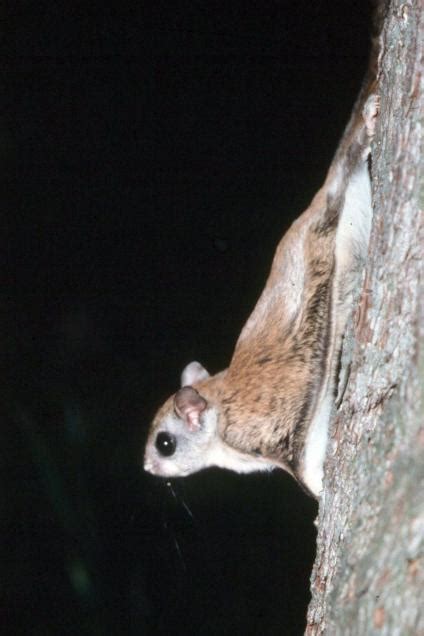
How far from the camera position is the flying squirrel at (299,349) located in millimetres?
A: 2045

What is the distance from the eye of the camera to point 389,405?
118 centimetres

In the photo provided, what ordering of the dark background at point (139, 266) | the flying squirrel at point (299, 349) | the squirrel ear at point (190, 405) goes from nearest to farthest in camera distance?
the flying squirrel at point (299, 349), the squirrel ear at point (190, 405), the dark background at point (139, 266)

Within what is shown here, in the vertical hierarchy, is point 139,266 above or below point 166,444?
above

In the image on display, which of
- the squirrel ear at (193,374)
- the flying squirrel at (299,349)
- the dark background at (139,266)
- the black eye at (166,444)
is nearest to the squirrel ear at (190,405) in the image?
the flying squirrel at (299,349)

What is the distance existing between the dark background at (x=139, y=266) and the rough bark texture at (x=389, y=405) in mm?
2817

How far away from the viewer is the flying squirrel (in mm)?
2045

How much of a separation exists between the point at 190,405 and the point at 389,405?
1501 mm

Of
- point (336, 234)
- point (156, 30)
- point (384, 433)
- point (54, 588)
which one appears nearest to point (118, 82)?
point (156, 30)

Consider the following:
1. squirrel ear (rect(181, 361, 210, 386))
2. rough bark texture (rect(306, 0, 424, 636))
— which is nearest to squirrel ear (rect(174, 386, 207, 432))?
squirrel ear (rect(181, 361, 210, 386))

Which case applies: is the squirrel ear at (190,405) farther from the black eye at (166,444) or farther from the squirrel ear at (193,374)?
the squirrel ear at (193,374)

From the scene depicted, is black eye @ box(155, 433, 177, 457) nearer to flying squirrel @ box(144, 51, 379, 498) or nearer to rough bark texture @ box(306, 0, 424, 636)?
flying squirrel @ box(144, 51, 379, 498)

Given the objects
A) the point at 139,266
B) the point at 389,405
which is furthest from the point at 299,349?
the point at 139,266

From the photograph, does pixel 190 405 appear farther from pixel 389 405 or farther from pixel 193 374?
pixel 389 405

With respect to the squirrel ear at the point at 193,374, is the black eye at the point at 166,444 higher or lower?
lower
